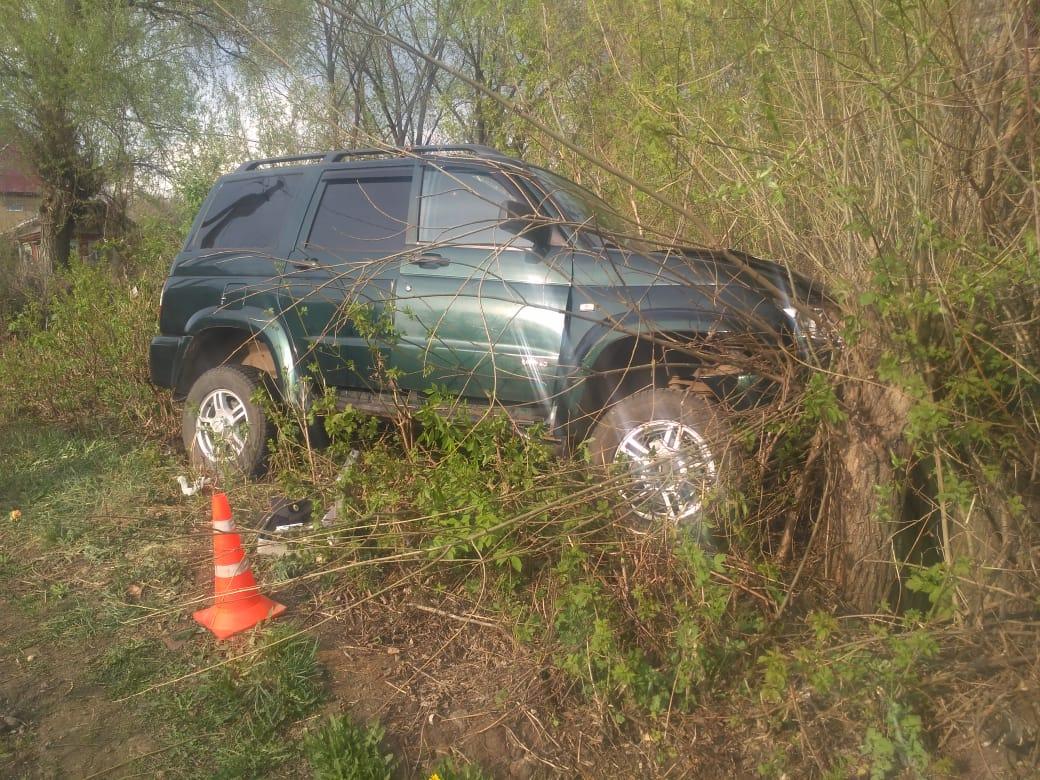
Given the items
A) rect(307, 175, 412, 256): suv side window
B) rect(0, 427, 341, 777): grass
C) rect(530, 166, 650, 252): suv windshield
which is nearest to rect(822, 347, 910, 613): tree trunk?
rect(530, 166, 650, 252): suv windshield

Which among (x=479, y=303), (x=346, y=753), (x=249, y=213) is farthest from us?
(x=249, y=213)

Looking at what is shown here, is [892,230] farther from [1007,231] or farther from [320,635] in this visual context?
[320,635]

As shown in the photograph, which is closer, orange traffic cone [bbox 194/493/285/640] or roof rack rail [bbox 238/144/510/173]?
orange traffic cone [bbox 194/493/285/640]

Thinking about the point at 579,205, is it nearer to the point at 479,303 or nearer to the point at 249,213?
the point at 479,303

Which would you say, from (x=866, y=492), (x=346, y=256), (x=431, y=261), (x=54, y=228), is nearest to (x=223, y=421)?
(x=346, y=256)

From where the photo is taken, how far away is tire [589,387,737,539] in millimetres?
3486

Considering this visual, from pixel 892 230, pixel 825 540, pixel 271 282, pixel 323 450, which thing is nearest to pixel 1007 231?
pixel 892 230

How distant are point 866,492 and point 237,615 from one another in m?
2.62

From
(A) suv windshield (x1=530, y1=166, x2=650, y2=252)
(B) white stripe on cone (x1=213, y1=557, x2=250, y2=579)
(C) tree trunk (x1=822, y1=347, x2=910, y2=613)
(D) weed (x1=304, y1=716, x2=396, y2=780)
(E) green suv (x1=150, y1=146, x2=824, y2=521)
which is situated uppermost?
(A) suv windshield (x1=530, y1=166, x2=650, y2=252)

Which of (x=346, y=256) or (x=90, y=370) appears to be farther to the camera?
(x=90, y=370)

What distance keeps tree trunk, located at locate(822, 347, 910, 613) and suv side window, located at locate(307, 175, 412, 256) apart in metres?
2.85

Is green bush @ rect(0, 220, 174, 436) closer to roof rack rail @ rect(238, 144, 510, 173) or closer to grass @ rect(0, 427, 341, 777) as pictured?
grass @ rect(0, 427, 341, 777)

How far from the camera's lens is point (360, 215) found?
5371 millimetres

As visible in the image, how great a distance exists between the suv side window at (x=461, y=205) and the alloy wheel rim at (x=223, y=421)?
163 cm
